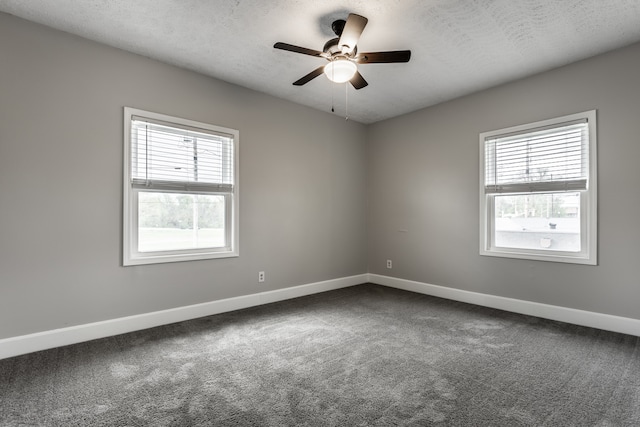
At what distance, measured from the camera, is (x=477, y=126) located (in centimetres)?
411

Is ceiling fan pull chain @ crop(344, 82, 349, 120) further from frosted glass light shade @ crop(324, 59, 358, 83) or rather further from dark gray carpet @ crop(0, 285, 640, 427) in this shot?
dark gray carpet @ crop(0, 285, 640, 427)

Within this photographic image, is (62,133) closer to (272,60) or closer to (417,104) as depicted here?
(272,60)

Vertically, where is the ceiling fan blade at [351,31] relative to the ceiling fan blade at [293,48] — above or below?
above

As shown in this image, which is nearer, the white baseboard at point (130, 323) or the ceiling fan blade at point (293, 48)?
the ceiling fan blade at point (293, 48)

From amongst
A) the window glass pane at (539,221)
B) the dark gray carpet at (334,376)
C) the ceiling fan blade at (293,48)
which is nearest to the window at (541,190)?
the window glass pane at (539,221)

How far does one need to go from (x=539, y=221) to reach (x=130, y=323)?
4518 millimetres

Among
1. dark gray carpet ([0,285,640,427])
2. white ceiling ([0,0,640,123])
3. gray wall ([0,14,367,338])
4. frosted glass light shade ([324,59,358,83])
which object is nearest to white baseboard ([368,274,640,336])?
dark gray carpet ([0,285,640,427])

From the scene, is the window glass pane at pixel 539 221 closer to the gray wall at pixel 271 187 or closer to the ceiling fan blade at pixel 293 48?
the gray wall at pixel 271 187

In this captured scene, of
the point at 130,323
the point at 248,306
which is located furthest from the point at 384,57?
the point at 130,323

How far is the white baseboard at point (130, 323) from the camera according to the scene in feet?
8.47

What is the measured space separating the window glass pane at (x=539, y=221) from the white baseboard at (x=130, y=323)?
107 inches

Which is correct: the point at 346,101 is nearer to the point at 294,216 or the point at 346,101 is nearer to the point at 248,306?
the point at 294,216

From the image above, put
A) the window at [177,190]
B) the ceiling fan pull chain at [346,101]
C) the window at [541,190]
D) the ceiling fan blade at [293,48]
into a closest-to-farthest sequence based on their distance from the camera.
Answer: the ceiling fan blade at [293,48], the window at [177,190], the window at [541,190], the ceiling fan pull chain at [346,101]

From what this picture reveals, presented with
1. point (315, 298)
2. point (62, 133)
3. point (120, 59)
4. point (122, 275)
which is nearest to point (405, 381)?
point (315, 298)
